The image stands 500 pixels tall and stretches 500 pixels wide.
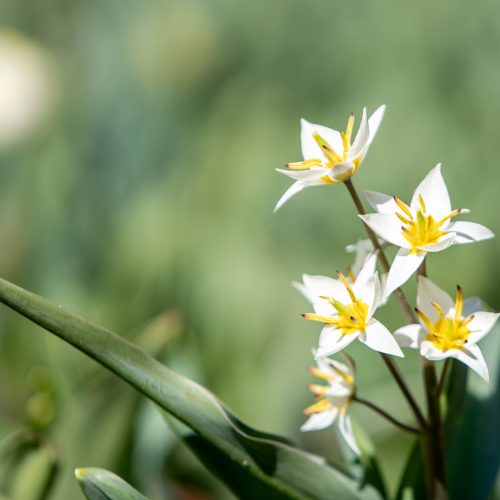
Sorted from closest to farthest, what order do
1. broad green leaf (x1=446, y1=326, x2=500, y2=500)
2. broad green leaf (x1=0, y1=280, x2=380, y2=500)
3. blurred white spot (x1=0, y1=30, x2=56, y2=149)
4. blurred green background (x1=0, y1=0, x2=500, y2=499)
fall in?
1. broad green leaf (x1=0, y1=280, x2=380, y2=500)
2. broad green leaf (x1=446, y1=326, x2=500, y2=500)
3. blurred green background (x1=0, y1=0, x2=500, y2=499)
4. blurred white spot (x1=0, y1=30, x2=56, y2=149)

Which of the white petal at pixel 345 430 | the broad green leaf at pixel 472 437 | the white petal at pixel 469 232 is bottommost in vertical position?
the broad green leaf at pixel 472 437

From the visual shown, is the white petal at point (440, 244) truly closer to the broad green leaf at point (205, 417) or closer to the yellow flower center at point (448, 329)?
the yellow flower center at point (448, 329)

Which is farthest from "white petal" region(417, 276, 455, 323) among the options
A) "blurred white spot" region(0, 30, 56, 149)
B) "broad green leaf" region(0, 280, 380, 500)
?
"blurred white spot" region(0, 30, 56, 149)

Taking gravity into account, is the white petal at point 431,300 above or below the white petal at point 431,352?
above

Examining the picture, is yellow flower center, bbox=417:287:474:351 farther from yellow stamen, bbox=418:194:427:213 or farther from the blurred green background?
the blurred green background

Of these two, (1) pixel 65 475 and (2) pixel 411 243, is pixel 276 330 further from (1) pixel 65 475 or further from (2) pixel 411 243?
(2) pixel 411 243

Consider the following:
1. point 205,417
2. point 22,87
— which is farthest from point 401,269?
point 22,87

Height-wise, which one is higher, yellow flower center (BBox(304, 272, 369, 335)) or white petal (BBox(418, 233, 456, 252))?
white petal (BBox(418, 233, 456, 252))

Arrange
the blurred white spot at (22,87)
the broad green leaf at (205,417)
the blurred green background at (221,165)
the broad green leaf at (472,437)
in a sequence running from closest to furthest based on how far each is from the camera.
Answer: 1. the broad green leaf at (205,417)
2. the broad green leaf at (472,437)
3. the blurred green background at (221,165)
4. the blurred white spot at (22,87)

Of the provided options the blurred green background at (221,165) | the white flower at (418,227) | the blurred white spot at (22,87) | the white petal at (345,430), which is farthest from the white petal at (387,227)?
the blurred white spot at (22,87)
